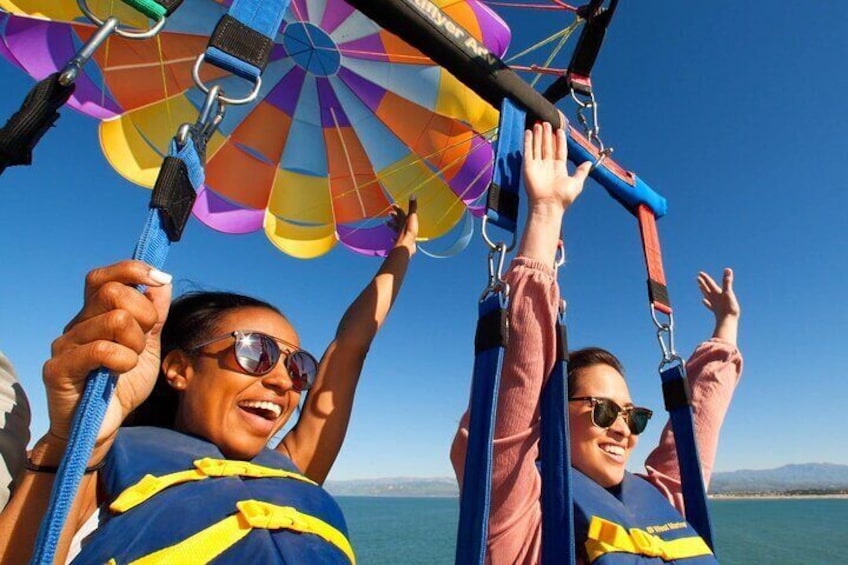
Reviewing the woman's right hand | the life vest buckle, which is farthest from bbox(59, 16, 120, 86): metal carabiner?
the life vest buckle

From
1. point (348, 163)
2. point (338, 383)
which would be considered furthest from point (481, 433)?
point (348, 163)

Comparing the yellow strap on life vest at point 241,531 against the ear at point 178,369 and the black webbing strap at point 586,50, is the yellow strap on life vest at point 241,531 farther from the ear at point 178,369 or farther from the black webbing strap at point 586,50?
the black webbing strap at point 586,50

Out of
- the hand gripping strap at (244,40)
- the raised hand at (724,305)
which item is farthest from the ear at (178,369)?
the raised hand at (724,305)

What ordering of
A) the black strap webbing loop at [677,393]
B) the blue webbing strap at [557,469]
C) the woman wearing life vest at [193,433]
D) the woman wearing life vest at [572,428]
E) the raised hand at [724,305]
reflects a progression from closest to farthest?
the woman wearing life vest at [193,433] < the blue webbing strap at [557,469] < the woman wearing life vest at [572,428] < the black strap webbing loop at [677,393] < the raised hand at [724,305]

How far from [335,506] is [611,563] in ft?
3.44

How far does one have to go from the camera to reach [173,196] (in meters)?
1.13

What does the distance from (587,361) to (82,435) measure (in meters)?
2.28

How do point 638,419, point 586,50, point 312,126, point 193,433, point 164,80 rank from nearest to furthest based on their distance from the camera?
point 193,433
point 638,419
point 586,50
point 164,80
point 312,126

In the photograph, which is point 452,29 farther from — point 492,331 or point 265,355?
point 265,355

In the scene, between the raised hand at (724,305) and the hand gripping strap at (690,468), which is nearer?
the hand gripping strap at (690,468)

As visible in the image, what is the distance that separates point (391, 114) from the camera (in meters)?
5.16

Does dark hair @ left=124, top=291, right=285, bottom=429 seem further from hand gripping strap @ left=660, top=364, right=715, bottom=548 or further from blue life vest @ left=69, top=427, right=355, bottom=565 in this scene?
hand gripping strap @ left=660, top=364, right=715, bottom=548

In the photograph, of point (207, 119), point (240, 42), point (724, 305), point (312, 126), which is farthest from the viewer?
point (312, 126)

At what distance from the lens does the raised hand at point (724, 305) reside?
10.9ft
